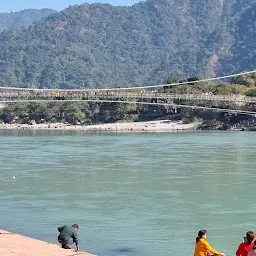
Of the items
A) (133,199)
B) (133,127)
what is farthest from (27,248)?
(133,127)

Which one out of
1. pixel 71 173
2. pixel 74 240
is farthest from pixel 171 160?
pixel 74 240

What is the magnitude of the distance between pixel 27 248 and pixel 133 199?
24.3 feet

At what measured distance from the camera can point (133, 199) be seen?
18750 mm

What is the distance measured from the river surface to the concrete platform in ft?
3.11

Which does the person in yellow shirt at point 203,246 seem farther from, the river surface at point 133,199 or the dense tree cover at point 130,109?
the dense tree cover at point 130,109

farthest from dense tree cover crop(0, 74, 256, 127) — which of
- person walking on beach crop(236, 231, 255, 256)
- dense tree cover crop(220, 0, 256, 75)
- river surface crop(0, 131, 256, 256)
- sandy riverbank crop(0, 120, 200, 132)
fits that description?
dense tree cover crop(220, 0, 256, 75)

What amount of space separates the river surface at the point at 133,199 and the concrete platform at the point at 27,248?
949 millimetres

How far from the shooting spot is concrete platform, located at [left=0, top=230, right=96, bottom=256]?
10966mm

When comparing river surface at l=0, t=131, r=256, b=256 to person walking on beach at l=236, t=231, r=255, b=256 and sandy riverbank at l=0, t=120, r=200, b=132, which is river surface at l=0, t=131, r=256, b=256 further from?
sandy riverbank at l=0, t=120, r=200, b=132

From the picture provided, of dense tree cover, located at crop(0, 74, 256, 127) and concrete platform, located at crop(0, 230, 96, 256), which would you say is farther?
dense tree cover, located at crop(0, 74, 256, 127)

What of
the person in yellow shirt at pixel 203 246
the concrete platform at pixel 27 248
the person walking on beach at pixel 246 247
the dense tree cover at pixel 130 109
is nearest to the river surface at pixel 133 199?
the concrete platform at pixel 27 248

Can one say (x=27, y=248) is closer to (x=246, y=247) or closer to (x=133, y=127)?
(x=246, y=247)

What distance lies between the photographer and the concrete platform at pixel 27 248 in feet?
36.0

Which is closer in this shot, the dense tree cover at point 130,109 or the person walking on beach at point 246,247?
the person walking on beach at point 246,247
